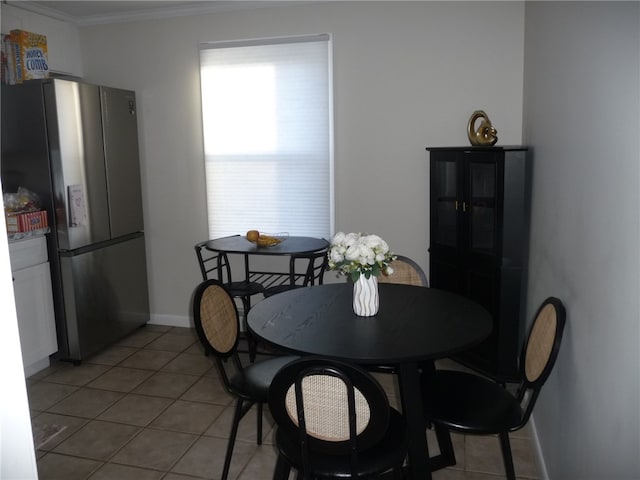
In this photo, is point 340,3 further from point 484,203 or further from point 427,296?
point 427,296

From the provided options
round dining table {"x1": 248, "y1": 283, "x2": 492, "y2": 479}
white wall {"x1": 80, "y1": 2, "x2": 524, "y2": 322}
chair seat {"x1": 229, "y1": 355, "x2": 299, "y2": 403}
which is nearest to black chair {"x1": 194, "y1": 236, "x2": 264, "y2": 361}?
white wall {"x1": 80, "y1": 2, "x2": 524, "y2": 322}

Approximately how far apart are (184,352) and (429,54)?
110 inches

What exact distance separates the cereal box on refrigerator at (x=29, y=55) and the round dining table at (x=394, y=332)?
248cm

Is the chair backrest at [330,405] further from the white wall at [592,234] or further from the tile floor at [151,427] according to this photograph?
the tile floor at [151,427]

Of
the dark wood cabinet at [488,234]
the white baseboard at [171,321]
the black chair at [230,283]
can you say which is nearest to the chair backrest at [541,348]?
the dark wood cabinet at [488,234]

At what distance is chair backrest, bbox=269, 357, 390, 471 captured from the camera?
1.61 meters

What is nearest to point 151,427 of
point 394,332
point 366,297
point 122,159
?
point 366,297

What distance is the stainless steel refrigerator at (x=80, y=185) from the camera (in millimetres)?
3465

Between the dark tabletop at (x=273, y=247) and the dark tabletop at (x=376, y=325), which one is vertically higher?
the dark tabletop at (x=273, y=247)

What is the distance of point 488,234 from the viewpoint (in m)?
3.21

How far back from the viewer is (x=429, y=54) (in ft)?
12.0

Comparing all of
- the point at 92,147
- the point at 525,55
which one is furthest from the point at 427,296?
the point at 92,147

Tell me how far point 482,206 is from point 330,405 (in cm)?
197

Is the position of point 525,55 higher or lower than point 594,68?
higher
